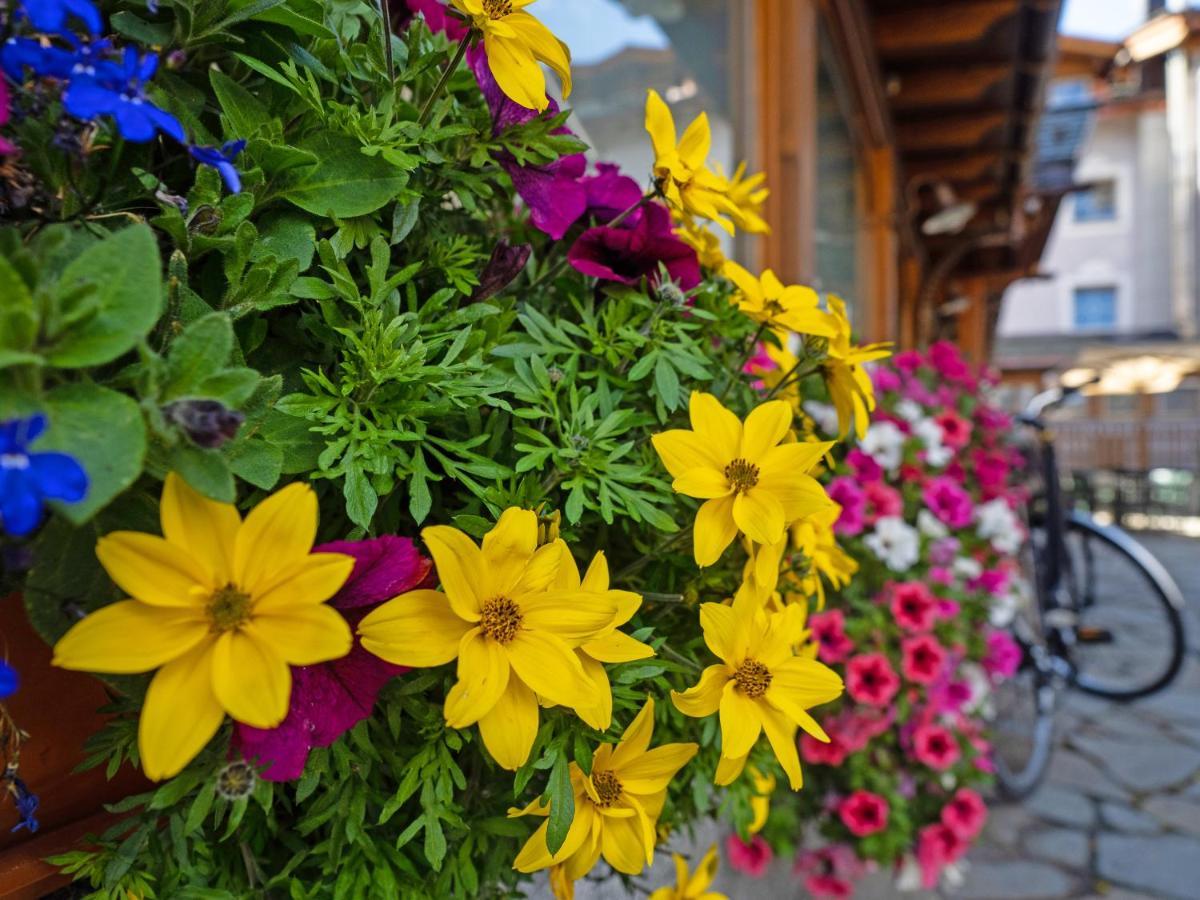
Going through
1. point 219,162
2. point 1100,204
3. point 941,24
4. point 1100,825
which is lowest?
point 1100,825

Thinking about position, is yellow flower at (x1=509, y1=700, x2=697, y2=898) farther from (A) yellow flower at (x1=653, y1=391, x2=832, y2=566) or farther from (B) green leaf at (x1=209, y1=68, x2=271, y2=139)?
(B) green leaf at (x1=209, y1=68, x2=271, y2=139)

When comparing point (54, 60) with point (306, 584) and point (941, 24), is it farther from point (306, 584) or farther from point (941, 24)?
point (941, 24)

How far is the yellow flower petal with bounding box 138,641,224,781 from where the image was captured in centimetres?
27

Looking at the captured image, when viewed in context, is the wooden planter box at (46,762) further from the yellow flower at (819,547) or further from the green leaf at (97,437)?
the yellow flower at (819,547)

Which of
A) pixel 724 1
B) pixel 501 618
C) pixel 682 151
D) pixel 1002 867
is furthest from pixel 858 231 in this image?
pixel 501 618

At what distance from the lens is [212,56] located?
16.6 inches

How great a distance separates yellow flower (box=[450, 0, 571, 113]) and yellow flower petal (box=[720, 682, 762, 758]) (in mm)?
306

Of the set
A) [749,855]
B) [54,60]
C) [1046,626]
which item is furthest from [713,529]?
[1046,626]

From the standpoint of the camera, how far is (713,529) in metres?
0.42

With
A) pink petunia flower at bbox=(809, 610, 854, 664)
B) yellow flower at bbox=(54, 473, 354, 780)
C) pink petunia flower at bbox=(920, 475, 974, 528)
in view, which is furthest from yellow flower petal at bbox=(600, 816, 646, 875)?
pink petunia flower at bbox=(920, 475, 974, 528)

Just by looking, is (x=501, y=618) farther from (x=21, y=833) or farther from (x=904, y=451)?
(x=904, y=451)

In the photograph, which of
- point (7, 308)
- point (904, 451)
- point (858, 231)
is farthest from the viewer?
point (858, 231)

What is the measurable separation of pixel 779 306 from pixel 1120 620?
5230mm

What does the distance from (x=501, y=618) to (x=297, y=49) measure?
1.00 feet
